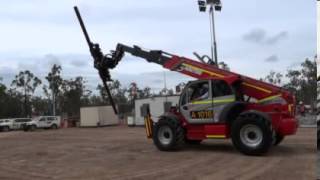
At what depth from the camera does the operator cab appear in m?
17.2

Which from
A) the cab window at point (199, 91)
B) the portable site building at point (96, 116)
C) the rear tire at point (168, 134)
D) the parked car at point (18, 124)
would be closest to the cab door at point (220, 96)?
the cab window at point (199, 91)

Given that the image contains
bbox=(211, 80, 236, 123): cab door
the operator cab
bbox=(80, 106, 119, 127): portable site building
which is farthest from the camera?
bbox=(80, 106, 119, 127): portable site building

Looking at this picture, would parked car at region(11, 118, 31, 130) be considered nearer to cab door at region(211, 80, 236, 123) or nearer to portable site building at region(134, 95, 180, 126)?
portable site building at region(134, 95, 180, 126)

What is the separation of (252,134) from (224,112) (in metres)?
1.36

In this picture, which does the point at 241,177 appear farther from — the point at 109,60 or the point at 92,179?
the point at 109,60

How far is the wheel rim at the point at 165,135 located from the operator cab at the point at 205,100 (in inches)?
31.8

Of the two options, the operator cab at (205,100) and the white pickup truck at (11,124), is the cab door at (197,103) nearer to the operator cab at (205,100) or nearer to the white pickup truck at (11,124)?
the operator cab at (205,100)

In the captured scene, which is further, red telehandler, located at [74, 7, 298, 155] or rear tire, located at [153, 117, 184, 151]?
rear tire, located at [153, 117, 184, 151]

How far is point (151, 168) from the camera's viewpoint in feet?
46.0

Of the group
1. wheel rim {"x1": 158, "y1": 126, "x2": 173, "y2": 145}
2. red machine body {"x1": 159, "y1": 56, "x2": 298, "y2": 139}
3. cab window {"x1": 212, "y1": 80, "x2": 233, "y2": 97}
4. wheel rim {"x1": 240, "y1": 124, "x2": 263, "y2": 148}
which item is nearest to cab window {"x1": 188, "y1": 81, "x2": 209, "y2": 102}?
cab window {"x1": 212, "y1": 80, "x2": 233, "y2": 97}

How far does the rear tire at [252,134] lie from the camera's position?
15602 mm

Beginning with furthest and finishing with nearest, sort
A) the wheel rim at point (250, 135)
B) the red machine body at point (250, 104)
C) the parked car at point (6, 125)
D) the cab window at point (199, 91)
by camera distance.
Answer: the parked car at point (6, 125), the cab window at point (199, 91), the red machine body at point (250, 104), the wheel rim at point (250, 135)

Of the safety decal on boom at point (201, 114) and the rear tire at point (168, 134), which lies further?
the rear tire at point (168, 134)

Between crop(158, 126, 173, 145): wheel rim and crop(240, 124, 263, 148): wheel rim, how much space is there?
304 centimetres
